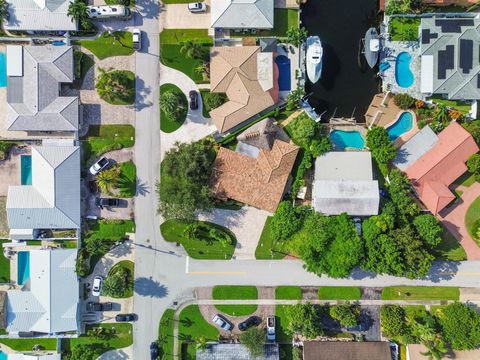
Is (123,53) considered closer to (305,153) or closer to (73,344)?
(305,153)

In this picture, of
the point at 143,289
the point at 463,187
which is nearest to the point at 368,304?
the point at 463,187

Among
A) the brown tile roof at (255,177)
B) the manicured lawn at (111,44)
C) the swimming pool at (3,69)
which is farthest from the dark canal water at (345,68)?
the swimming pool at (3,69)

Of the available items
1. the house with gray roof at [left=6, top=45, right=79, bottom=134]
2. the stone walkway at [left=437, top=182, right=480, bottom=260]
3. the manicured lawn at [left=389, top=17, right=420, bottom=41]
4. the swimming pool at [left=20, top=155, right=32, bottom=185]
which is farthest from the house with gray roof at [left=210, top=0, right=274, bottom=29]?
the stone walkway at [left=437, top=182, right=480, bottom=260]

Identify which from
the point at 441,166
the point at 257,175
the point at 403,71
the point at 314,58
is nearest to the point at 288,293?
the point at 257,175

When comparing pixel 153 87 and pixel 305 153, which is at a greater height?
Answer: pixel 153 87

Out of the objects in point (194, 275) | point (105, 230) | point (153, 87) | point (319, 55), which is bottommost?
point (194, 275)

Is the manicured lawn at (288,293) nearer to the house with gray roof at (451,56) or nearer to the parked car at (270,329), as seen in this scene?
the parked car at (270,329)

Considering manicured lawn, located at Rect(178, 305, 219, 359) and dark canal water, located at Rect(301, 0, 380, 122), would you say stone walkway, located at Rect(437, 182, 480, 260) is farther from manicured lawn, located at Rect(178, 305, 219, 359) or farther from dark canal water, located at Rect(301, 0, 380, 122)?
manicured lawn, located at Rect(178, 305, 219, 359)
